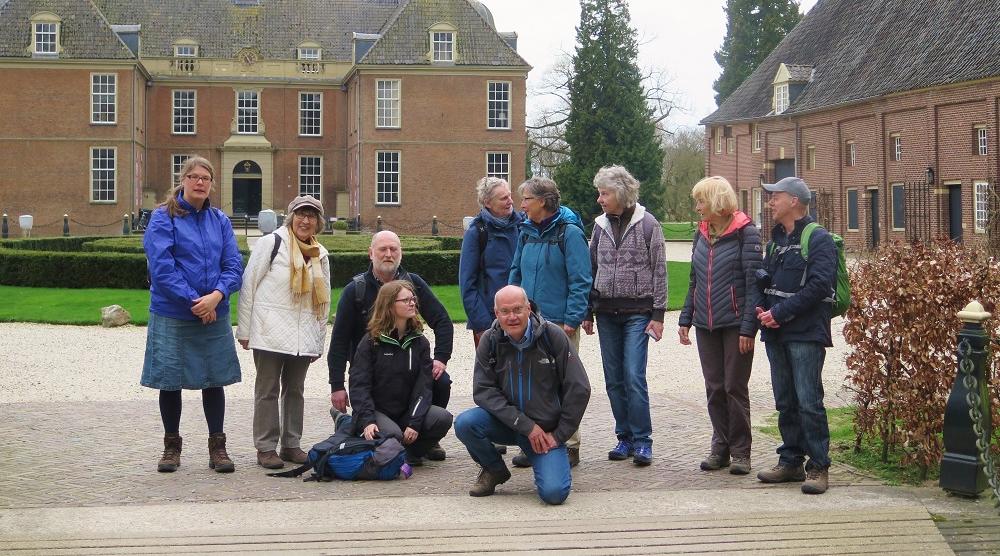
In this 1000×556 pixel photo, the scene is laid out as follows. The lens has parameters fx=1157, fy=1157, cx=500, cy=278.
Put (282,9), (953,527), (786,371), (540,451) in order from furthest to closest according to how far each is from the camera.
Answer: (282,9)
(786,371)
(540,451)
(953,527)

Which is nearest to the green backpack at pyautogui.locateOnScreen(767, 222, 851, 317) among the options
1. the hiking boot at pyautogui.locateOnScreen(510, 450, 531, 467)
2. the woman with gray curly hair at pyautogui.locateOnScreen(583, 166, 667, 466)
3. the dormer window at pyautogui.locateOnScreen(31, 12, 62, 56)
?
the woman with gray curly hair at pyautogui.locateOnScreen(583, 166, 667, 466)

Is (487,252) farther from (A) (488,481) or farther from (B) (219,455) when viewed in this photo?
(B) (219,455)

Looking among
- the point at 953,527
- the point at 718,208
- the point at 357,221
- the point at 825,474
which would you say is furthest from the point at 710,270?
the point at 357,221

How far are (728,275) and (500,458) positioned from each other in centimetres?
177

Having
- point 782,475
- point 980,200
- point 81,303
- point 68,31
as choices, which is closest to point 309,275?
point 782,475

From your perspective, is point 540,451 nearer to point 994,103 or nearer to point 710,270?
point 710,270

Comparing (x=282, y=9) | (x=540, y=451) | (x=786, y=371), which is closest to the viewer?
(x=540, y=451)

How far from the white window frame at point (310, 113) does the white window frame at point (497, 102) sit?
8.09 m

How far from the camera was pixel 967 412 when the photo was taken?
6.21 metres

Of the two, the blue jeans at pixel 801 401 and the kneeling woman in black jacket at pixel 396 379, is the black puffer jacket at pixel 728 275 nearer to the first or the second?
the blue jeans at pixel 801 401

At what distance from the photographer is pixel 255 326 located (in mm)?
7273

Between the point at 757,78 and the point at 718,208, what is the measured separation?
130 feet

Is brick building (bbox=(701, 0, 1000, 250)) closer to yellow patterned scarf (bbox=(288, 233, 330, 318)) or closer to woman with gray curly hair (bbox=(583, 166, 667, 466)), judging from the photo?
woman with gray curly hair (bbox=(583, 166, 667, 466))

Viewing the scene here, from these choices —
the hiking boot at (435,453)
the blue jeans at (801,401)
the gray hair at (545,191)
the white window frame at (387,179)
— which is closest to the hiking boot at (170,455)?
the hiking boot at (435,453)
